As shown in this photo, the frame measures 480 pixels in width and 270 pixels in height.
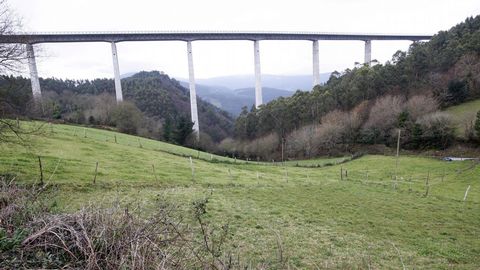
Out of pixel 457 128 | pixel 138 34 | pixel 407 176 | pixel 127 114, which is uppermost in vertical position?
pixel 138 34

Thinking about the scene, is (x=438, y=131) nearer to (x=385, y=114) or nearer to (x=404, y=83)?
(x=385, y=114)

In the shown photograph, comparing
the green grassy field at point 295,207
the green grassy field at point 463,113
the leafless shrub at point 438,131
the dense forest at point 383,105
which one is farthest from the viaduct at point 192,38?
the green grassy field at point 295,207

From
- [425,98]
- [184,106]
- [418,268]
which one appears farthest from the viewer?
[184,106]

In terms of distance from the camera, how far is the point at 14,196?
19.0 feet

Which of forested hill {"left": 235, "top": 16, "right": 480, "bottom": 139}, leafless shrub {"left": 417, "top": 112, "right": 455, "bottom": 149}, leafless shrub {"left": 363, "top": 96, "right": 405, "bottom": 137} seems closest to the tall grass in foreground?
leafless shrub {"left": 417, "top": 112, "right": 455, "bottom": 149}

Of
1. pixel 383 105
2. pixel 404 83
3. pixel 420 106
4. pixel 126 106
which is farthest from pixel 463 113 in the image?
pixel 126 106

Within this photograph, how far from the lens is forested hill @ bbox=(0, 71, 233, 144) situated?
46.2ft

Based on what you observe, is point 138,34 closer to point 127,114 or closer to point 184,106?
point 127,114

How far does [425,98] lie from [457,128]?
9099mm

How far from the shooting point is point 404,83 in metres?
60.3

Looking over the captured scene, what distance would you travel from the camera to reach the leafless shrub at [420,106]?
166ft

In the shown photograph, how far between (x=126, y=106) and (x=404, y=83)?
5117 centimetres

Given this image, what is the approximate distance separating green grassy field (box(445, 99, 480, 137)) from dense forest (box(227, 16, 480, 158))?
1.53m

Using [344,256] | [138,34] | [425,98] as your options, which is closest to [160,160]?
[344,256]
